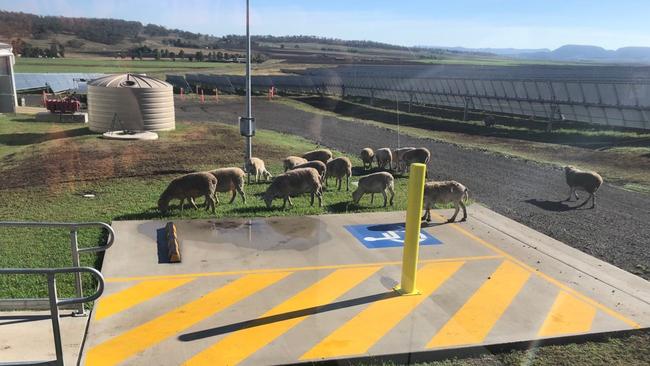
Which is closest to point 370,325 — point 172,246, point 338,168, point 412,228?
point 412,228

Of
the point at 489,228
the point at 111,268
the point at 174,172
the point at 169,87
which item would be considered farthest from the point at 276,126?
the point at 111,268

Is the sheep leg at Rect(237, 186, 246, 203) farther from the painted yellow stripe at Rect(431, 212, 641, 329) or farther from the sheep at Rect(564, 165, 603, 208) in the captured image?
the sheep at Rect(564, 165, 603, 208)

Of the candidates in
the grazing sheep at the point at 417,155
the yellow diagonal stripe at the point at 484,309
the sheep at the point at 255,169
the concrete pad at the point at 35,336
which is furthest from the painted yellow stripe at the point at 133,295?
the grazing sheep at the point at 417,155

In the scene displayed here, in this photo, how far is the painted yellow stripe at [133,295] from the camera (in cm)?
762

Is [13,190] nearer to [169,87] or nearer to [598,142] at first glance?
[169,87]

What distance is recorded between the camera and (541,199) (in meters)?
16.2

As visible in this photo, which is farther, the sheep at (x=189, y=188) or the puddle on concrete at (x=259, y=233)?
the sheep at (x=189, y=188)

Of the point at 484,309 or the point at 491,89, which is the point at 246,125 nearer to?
the point at 484,309

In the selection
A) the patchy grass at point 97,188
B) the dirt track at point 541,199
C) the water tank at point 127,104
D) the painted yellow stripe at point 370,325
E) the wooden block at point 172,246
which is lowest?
the dirt track at point 541,199

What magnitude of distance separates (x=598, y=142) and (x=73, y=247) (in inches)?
1171

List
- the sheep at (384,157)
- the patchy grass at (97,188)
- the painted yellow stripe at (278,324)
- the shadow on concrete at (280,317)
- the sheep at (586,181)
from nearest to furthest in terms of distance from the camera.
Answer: the painted yellow stripe at (278,324), the shadow on concrete at (280,317), the patchy grass at (97,188), the sheep at (586,181), the sheep at (384,157)

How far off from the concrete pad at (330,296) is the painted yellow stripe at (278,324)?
0.06 ft

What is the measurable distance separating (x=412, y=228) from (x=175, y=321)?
3945mm

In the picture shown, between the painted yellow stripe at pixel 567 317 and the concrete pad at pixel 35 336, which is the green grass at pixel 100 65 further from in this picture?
the painted yellow stripe at pixel 567 317
